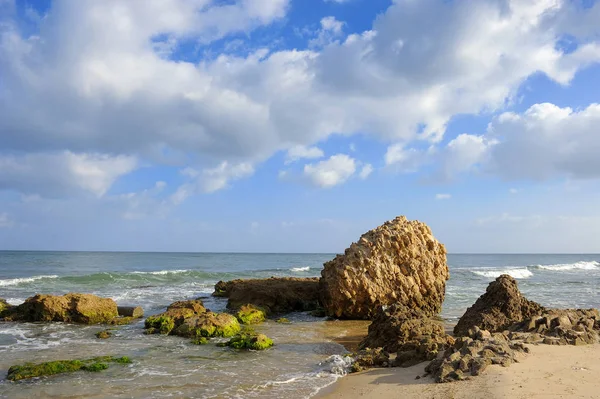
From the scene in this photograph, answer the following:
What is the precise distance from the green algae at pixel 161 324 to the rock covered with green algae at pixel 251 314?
84.2 inches

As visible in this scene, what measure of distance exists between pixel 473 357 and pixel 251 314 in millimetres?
8096

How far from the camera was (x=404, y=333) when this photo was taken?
945cm

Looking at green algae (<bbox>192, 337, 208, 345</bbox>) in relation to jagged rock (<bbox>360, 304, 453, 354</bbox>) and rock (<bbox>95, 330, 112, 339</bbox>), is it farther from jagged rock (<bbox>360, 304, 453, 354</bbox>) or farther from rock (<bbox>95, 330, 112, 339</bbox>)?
jagged rock (<bbox>360, 304, 453, 354</bbox>)

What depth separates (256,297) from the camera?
16406 mm

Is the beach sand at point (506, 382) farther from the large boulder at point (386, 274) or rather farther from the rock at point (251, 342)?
the large boulder at point (386, 274)

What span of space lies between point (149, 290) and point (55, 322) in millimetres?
9512

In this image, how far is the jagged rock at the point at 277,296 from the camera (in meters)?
16.2

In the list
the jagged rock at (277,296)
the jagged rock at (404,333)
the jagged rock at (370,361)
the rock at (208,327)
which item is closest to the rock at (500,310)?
the jagged rock at (404,333)

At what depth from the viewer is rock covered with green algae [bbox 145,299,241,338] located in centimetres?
1176

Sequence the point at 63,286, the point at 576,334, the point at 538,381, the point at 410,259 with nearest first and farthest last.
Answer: the point at 538,381 < the point at 576,334 < the point at 410,259 < the point at 63,286

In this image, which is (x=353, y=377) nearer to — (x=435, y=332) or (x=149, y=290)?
(x=435, y=332)

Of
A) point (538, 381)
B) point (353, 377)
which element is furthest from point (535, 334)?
point (353, 377)

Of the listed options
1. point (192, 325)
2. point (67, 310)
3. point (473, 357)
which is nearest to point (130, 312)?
point (67, 310)

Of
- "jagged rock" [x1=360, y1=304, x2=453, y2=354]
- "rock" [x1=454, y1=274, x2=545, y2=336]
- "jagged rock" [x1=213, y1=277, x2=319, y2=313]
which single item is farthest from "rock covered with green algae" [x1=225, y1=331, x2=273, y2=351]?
"jagged rock" [x1=213, y1=277, x2=319, y2=313]
